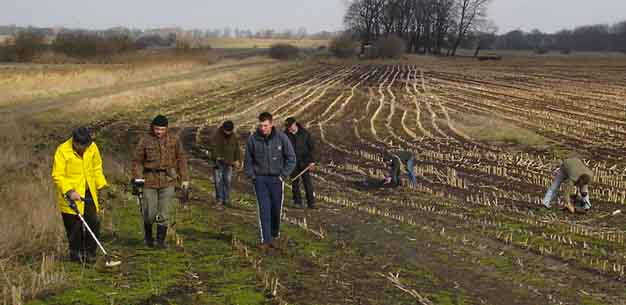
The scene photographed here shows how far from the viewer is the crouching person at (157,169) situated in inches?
353

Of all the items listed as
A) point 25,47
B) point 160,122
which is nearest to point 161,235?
point 160,122

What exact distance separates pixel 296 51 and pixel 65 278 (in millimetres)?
83517

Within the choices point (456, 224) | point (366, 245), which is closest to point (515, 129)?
point (456, 224)

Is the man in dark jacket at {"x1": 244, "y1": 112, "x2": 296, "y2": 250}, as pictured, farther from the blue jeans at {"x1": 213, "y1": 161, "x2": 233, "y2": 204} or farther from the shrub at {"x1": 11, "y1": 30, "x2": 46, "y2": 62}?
the shrub at {"x1": 11, "y1": 30, "x2": 46, "y2": 62}

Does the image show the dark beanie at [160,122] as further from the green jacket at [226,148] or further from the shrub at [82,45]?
the shrub at [82,45]

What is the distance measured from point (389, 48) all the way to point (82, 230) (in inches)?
3245

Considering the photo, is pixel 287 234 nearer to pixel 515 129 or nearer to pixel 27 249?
pixel 27 249

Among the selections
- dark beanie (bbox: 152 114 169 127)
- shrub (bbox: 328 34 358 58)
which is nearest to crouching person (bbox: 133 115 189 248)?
dark beanie (bbox: 152 114 169 127)

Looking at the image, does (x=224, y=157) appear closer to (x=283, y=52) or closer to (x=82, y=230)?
(x=82, y=230)

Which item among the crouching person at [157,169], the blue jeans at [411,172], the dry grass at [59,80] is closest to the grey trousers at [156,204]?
the crouching person at [157,169]

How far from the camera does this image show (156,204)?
9094 mm

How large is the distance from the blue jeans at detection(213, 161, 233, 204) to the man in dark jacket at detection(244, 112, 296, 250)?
357 cm

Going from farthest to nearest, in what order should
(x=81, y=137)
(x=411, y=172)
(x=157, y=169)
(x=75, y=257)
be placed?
(x=411, y=172)
(x=157, y=169)
(x=75, y=257)
(x=81, y=137)

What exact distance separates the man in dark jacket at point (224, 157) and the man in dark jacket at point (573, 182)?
19.6 ft
